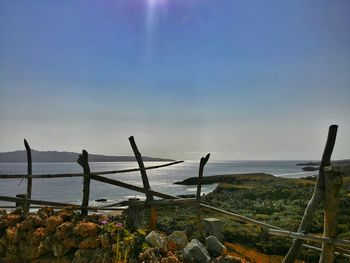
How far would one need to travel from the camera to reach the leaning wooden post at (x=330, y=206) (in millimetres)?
4225

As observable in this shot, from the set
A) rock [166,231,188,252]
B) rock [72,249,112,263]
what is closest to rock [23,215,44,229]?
rock [72,249,112,263]

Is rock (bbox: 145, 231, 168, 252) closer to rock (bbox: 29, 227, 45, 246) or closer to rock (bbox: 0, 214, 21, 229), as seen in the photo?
rock (bbox: 29, 227, 45, 246)

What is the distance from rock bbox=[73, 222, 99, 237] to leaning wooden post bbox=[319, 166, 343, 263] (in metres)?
3.68

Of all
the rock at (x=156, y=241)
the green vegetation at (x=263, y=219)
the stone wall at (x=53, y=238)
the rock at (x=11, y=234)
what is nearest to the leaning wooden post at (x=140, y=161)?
the stone wall at (x=53, y=238)

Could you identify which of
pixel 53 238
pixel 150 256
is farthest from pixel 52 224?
pixel 150 256

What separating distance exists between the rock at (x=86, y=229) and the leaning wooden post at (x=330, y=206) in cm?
368

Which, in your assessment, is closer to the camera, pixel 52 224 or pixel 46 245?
pixel 46 245

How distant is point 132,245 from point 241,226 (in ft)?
25.7

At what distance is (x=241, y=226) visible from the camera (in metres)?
12.0

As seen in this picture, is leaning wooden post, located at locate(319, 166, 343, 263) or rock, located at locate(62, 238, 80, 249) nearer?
leaning wooden post, located at locate(319, 166, 343, 263)

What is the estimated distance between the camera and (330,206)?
4.30 metres

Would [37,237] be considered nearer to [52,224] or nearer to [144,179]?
[52,224]

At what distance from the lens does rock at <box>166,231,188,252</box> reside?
520cm

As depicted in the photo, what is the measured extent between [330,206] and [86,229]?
3953 millimetres
